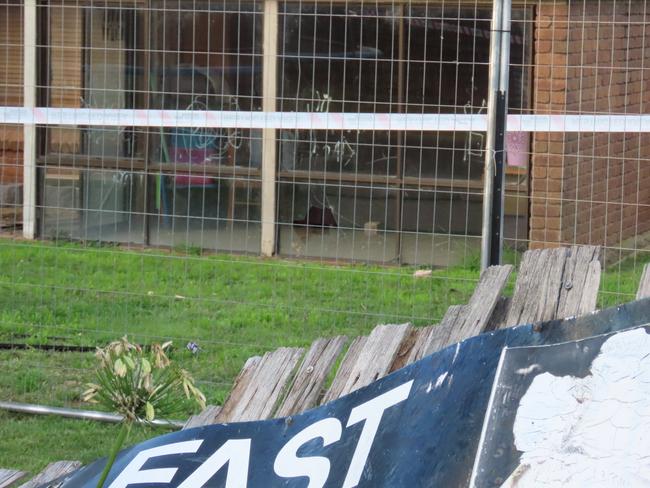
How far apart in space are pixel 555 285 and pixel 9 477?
92.8 inches

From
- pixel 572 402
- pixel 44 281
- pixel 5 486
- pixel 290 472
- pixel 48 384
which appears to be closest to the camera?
pixel 572 402

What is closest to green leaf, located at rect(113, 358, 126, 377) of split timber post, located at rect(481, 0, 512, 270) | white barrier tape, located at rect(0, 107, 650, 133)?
split timber post, located at rect(481, 0, 512, 270)

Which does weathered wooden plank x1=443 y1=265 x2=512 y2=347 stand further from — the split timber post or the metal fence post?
the metal fence post

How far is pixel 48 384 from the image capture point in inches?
279

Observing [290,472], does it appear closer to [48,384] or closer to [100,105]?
[48,384]

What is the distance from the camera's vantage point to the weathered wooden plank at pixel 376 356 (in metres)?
4.37

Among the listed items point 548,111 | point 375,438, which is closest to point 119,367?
point 375,438

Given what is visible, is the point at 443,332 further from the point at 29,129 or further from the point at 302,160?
the point at 29,129

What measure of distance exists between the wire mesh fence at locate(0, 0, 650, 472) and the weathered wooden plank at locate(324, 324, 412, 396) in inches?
155

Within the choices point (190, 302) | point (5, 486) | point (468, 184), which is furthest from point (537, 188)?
point (5, 486)

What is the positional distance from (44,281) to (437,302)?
311cm

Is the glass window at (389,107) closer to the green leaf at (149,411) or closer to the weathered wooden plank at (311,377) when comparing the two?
the weathered wooden plank at (311,377)

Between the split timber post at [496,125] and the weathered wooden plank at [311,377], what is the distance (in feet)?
4.72

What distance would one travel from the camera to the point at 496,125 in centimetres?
580
